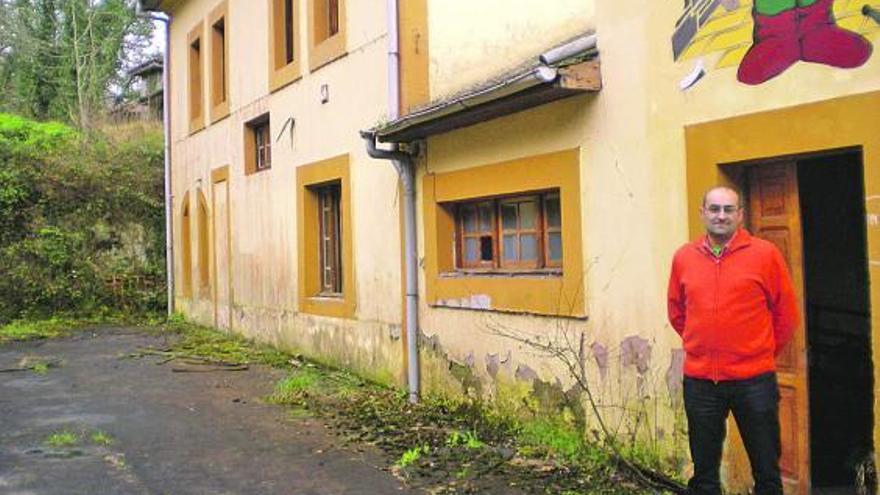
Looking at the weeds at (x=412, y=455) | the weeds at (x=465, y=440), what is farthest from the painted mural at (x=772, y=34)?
the weeds at (x=412, y=455)

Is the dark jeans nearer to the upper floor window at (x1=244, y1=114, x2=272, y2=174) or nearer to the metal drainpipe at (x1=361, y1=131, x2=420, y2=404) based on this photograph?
the metal drainpipe at (x1=361, y1=131, x2=420, y2=404)

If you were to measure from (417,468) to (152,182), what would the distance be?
14540 mm

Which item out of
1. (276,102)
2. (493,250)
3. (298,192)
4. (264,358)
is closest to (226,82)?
(276,102)

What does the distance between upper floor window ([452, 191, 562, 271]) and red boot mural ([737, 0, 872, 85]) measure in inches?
91.5

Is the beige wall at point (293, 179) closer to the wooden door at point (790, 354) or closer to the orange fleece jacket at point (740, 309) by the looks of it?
the wooden door at point (790, 354)

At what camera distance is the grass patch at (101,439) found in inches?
295

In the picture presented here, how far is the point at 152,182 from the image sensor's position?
19.2 m

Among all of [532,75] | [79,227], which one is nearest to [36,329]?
[79,227]

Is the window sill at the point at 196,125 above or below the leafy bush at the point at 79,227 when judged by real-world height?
above

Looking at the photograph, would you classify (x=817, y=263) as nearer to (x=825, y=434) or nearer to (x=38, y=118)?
(x=825, y=434)

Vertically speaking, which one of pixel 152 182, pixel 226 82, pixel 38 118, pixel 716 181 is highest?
pixel 38 118

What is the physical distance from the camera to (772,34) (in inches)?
193

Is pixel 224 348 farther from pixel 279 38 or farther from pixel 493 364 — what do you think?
pixel 493 364

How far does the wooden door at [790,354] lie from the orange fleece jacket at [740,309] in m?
0.81
